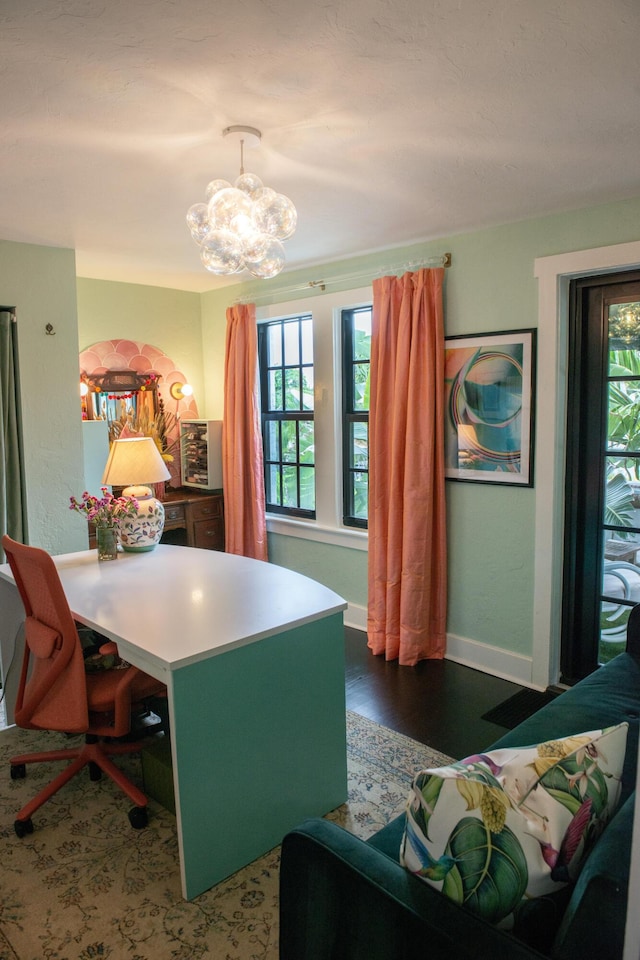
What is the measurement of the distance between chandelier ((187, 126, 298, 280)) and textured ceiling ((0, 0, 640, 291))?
16 centimetres

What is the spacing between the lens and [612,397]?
3092 mm

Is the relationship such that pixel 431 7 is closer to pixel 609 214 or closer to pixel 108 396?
pixel 609 214

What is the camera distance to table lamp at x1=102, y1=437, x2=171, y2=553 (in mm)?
3047

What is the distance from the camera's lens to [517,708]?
313 centimetres

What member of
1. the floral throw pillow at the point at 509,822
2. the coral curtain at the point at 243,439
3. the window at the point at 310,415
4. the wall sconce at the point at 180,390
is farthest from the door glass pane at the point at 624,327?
the wall sconce at the point at 180,390

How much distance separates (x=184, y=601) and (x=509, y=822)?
1.54 meters

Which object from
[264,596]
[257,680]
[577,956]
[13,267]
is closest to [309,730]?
[257,680]

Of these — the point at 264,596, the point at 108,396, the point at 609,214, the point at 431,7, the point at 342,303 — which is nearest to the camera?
the point at 431,7

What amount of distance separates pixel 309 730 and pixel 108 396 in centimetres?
322

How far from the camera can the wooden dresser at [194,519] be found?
4750 millimetres

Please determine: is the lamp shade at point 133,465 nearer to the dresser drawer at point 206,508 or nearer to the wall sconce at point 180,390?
the dresser drawer at point 206,508

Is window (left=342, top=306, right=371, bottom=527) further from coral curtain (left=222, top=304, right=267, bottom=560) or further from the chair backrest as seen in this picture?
the chair backrest

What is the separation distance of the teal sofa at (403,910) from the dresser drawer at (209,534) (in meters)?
3.60

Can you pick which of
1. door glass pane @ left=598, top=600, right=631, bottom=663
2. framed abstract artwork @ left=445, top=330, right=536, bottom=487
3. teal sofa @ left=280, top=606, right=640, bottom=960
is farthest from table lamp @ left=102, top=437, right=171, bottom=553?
door glass pane @ left=598, top=600, right=631, bottom=663
